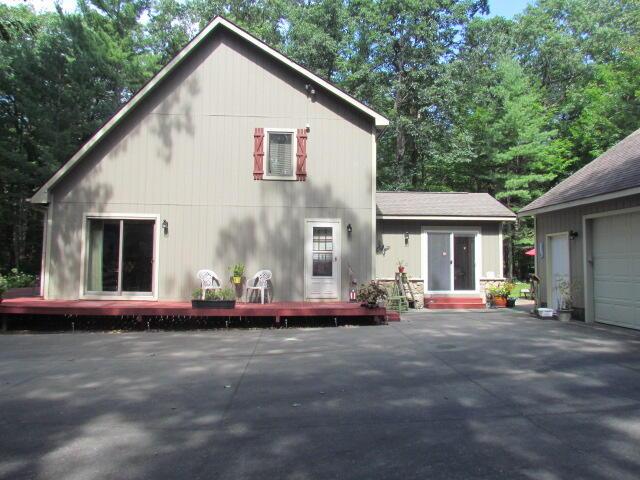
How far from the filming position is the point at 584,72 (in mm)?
29938

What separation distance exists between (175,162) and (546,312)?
9670 millimetres

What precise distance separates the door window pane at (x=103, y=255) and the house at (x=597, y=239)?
34.6 feet

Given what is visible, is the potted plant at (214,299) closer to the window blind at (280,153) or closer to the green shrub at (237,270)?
the green shrub at (237,270)

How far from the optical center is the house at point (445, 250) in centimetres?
1408

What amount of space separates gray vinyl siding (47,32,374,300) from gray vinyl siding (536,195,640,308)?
4586mm

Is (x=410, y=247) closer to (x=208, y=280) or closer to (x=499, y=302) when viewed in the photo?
(x=499, y=302)

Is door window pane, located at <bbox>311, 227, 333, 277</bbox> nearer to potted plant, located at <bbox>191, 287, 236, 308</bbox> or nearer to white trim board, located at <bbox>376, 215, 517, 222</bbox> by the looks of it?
potted plant, located at <bbox>191, 287, 236, 308</bbox>

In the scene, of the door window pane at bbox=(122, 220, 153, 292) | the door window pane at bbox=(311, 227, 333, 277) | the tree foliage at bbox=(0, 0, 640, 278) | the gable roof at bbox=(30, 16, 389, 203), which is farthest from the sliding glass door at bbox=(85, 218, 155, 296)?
the tree foliage at bbox=(0, 0, 640, 278)

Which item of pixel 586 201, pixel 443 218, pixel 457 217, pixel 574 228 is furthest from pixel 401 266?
pixel 586 201

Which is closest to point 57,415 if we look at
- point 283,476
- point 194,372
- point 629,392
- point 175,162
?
point 194,372

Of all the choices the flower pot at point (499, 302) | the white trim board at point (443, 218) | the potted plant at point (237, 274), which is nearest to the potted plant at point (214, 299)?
the potted plant at point (237, 274)

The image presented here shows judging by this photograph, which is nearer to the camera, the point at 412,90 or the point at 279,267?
the point at 279,267

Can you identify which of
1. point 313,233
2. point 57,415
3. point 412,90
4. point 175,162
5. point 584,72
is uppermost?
point 584,72

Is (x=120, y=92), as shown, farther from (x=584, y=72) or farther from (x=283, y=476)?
(x=584, y=72)
